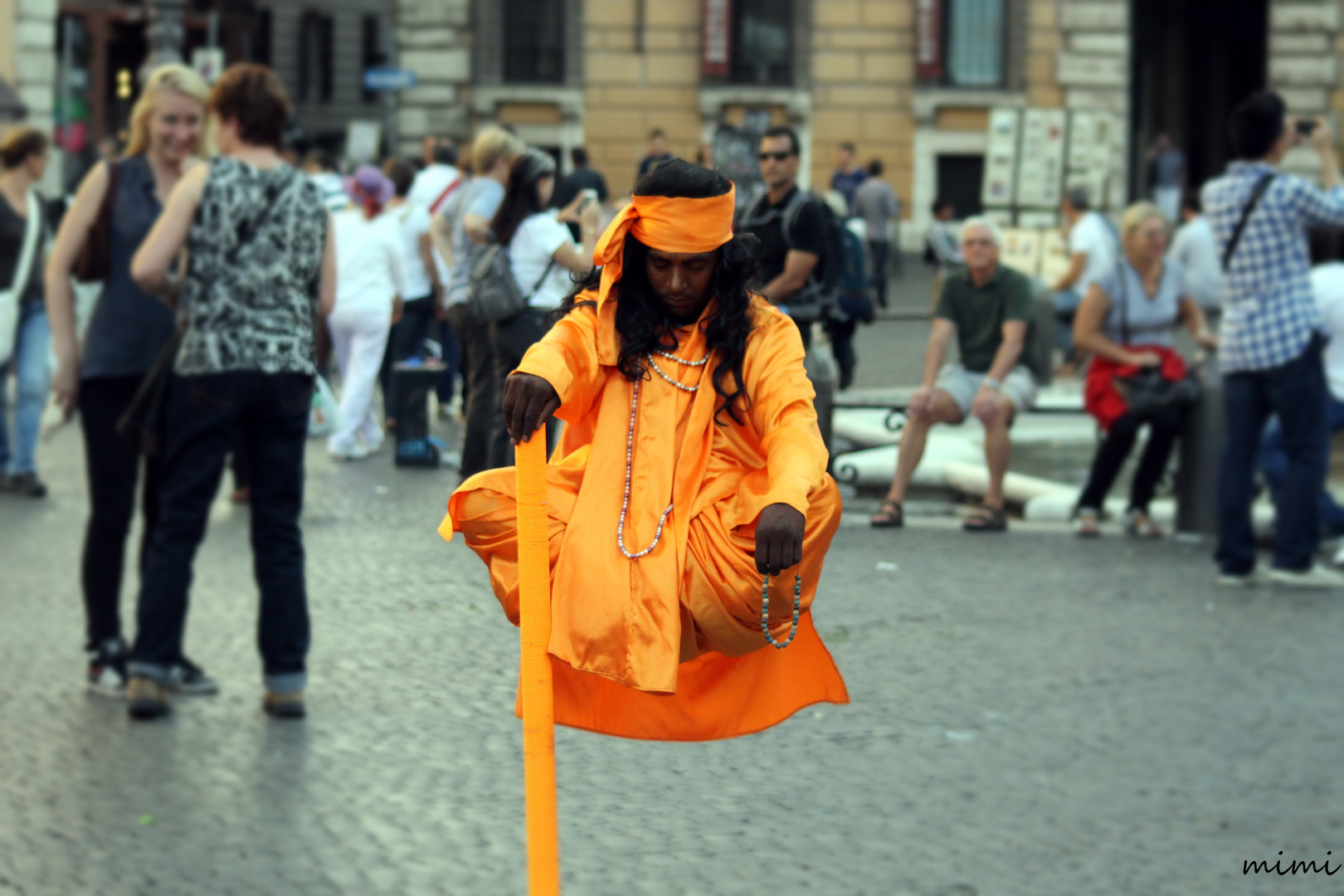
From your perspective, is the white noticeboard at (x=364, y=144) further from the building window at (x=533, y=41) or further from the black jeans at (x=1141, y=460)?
the black jeans at (x=1141, y=460)

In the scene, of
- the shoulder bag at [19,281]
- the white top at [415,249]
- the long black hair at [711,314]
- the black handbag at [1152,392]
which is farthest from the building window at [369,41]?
the long black hair at [711,314]

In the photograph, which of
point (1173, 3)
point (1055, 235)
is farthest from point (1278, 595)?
point (1173, 3)

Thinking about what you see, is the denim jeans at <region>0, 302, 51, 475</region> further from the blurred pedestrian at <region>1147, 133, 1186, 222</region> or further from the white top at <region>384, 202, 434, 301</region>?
the blurred pedestrian at <region>1147, 133, 1186, 222</region>

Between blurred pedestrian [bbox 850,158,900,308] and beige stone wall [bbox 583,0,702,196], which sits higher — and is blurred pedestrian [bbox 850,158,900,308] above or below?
below

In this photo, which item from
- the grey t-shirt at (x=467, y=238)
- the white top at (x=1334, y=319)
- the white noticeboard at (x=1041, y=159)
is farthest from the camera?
the white noticeboard at (x=1041, y=159)

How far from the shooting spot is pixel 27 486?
34.0 feet

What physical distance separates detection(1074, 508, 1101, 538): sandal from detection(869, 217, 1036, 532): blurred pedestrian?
1.27 ft

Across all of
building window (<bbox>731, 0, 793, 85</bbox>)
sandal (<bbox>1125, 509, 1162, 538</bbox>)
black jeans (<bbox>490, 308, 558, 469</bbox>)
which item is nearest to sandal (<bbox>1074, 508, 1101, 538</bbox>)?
sandal (<bbox>1125, 509, 1162, 538</bbox>)

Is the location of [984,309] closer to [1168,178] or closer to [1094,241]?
[1094,241]

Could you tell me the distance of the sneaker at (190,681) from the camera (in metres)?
6.21

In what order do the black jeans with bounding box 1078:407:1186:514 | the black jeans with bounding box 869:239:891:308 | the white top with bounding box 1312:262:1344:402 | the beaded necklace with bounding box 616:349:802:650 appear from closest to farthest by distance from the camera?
the beaded necklace with bounding box 616:349:802:650 → the white top with bounding box 1312:262:1344:402 → the black jeans with bounding box 1078:407:1186:514 → the black jeans with bounding box 869:239:891:308

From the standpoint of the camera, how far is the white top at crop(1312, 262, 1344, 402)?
29.8 feet

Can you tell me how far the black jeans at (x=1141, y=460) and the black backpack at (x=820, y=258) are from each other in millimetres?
1711

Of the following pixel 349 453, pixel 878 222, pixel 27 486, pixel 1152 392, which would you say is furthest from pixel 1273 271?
pixel 878 222
